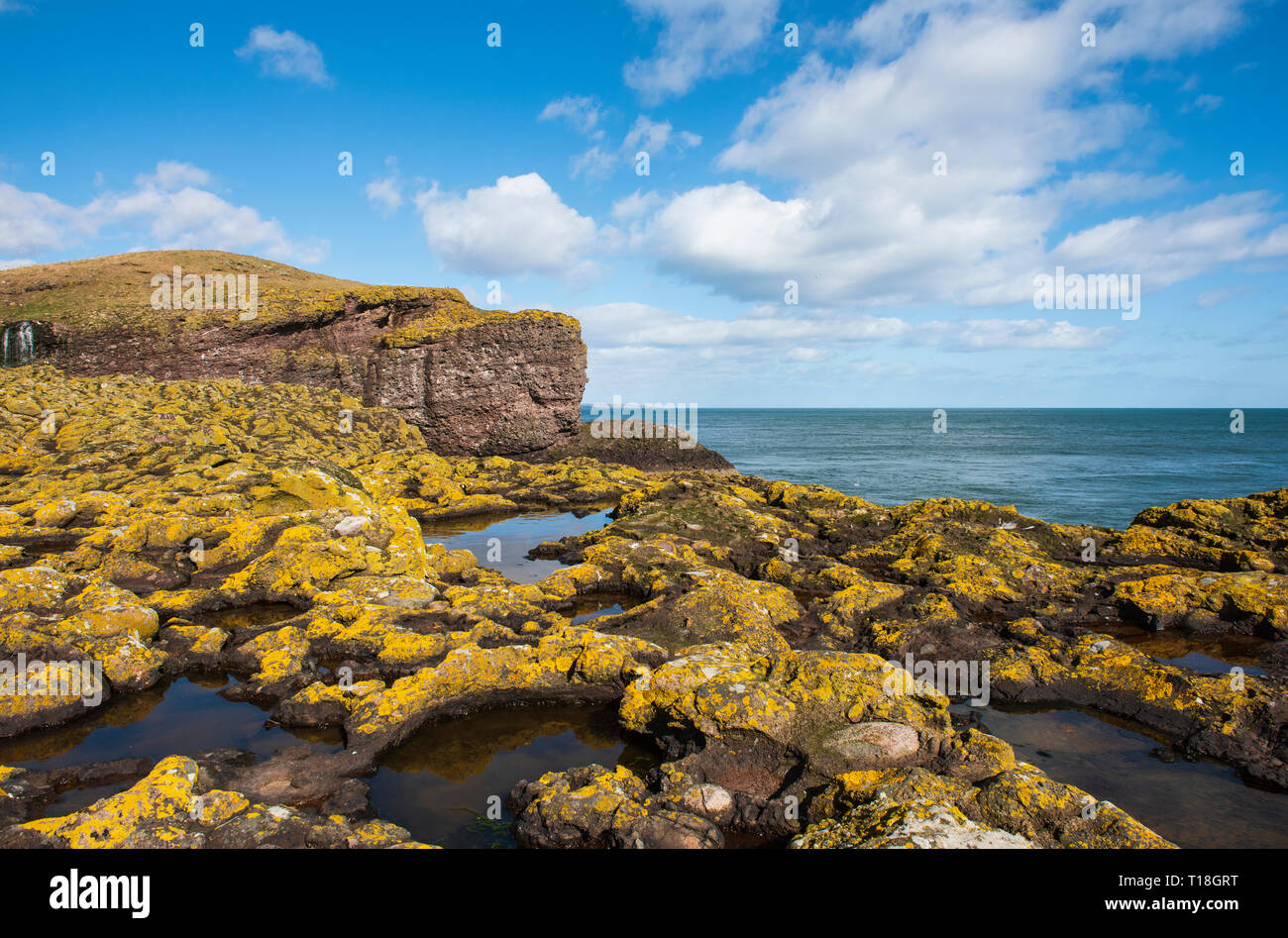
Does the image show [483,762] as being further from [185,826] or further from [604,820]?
[185,826]

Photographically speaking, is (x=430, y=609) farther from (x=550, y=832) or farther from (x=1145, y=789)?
(x=1145, y=789)

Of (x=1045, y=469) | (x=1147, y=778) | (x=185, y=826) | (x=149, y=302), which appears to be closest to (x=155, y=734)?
(x=185, y=826)

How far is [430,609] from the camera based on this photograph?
1434 centimetres

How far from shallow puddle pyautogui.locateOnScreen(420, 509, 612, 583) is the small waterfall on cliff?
2917cm

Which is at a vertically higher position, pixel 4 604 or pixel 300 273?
pixel 300 273

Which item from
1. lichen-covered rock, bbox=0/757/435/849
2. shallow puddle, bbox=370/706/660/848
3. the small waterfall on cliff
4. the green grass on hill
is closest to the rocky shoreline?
lichen-covered rock, bbox=0/757/435/849

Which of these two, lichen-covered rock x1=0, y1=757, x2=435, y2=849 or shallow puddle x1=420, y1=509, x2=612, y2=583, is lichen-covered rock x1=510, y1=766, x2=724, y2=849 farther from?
shallow puddle x1=420, y1=509, x2=612, y2=583

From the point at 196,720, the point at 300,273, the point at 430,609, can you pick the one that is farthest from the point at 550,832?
the point at 300,273

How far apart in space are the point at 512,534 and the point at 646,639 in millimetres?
14219

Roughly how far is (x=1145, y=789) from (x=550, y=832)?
8.22 metres

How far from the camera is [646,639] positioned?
13664 mm

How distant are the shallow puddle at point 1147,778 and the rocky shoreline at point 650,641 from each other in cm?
52

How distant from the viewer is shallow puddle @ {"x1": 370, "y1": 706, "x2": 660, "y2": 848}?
7887mm
